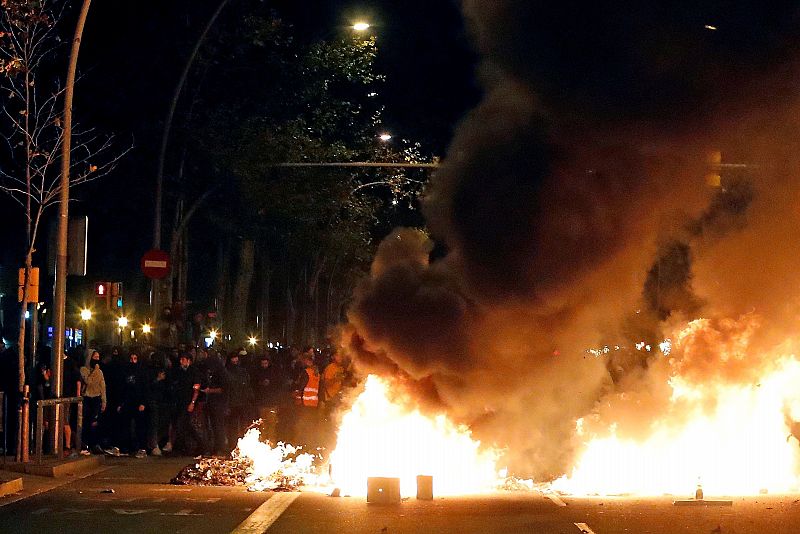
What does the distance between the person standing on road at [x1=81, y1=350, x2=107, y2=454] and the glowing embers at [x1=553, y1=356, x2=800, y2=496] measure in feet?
25.7

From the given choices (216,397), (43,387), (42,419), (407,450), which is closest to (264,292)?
(216,397)

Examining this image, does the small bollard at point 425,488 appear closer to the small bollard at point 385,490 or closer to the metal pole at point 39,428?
the small bollard at point 385,490

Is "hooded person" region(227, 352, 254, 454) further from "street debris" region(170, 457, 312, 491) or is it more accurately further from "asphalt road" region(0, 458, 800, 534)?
"asphalt road" region(0, 458, 800, 534)

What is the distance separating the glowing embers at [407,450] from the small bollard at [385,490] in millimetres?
1813

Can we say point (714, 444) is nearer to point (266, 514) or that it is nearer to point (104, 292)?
point (266, 514)

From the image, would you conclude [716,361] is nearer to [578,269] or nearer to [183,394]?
[578,269]

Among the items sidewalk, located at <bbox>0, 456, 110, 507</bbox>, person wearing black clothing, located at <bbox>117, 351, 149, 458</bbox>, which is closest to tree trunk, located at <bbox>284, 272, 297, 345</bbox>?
person wearing black clothing, located at <bbox>117, 351, 149, 458</bbox>

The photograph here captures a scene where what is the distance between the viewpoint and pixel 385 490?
13.4m

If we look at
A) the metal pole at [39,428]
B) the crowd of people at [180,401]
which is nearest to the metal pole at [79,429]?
the crowd of people at [180,401]

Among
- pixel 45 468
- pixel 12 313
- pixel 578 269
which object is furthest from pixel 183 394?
pixel 12 313

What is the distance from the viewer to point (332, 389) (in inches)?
773

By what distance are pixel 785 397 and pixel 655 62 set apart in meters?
4.17

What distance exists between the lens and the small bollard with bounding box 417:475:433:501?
1382 cm

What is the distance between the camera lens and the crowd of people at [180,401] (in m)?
19.6
